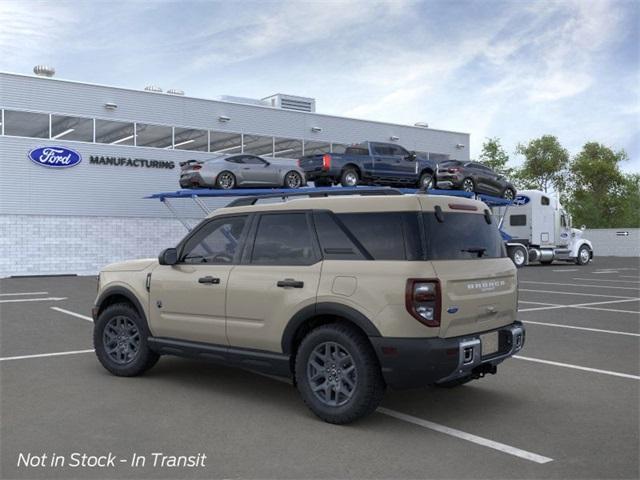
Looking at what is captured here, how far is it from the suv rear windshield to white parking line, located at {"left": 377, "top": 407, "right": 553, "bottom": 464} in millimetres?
1314

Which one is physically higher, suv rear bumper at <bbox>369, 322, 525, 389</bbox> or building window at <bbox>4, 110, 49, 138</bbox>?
building window at <bbox>4, 110, 49, 138</bbox>

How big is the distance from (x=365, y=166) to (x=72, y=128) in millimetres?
12621

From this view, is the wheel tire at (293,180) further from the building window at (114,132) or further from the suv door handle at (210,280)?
the suv door handle at (210,280)

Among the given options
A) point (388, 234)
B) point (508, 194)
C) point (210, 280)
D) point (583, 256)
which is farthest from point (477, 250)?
point (583, 256)

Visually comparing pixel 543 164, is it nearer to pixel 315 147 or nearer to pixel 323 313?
pixel 315 147

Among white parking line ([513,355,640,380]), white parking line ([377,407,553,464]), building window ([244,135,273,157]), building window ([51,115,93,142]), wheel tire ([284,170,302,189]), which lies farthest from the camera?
building window ([244,135,273,157])

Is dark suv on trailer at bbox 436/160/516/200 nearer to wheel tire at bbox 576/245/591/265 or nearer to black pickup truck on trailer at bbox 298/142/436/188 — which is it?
black pickup truck on trailer at bbox 298/142/436/188

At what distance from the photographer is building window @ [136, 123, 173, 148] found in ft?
92.1

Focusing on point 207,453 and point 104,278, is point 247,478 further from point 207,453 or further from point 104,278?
point 104,278

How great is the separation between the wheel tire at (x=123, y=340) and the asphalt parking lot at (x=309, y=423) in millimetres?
153

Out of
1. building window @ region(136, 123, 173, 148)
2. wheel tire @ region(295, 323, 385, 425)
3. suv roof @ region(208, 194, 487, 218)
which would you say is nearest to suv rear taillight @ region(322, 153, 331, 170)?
building window @ region(136, 123, 173, 148)

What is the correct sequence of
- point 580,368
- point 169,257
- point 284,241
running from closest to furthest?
point 284,241 → point 169,257 → point 580,368

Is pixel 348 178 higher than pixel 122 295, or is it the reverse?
pixel 348 178

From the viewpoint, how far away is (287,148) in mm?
32594
